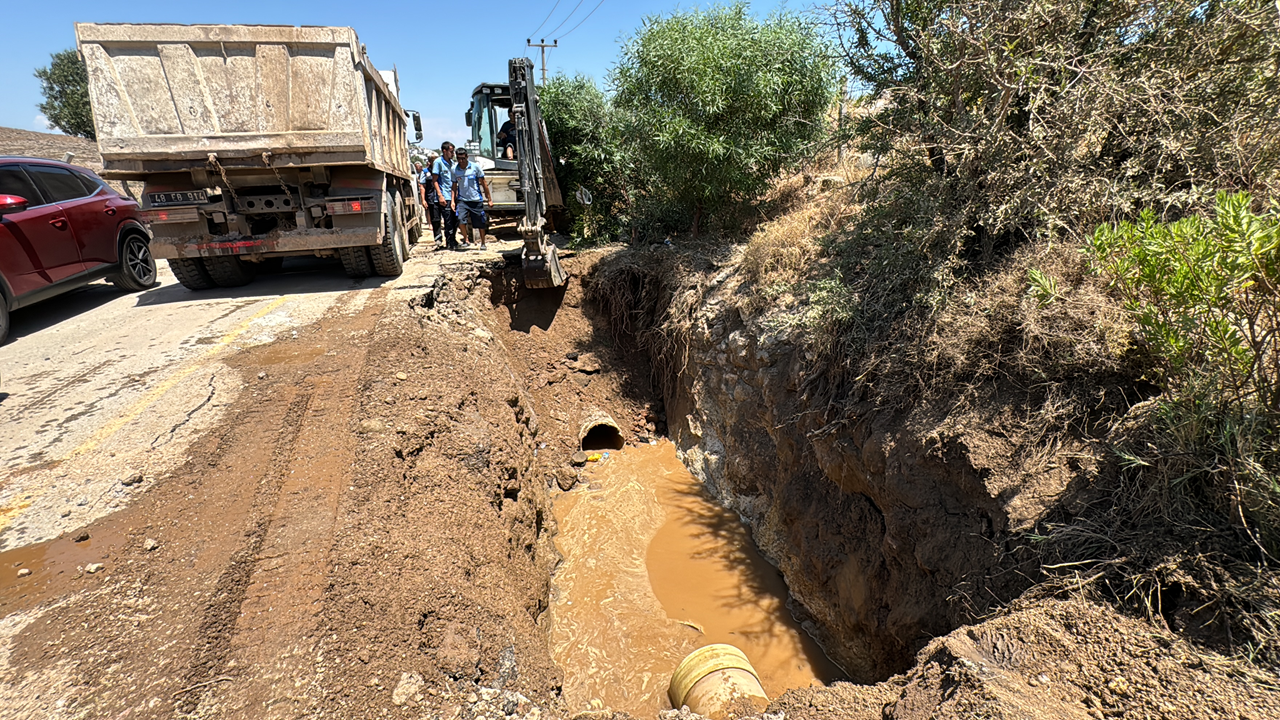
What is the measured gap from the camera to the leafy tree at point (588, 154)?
10508 millimetres

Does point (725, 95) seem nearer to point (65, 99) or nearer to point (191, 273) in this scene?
point (191, 273)

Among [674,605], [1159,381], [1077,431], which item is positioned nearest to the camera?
[1159,381]

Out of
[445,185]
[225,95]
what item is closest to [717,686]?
[225,95]

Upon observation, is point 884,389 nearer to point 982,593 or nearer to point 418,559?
point 982,593

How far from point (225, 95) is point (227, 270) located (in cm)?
238

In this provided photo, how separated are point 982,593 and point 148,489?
16.9 ft

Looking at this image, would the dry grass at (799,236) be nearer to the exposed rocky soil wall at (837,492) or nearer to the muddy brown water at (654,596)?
the exposed rocky soil wall at (837,492)

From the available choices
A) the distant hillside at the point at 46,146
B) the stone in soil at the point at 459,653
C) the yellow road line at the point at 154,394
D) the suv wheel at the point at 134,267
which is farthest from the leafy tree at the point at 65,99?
the stone in soil at the point at 459,653

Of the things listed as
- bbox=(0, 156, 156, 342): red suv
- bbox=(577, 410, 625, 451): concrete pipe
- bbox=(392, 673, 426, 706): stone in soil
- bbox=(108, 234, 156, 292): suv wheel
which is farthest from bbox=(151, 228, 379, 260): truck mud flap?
bbox=(392, 673, 426, 706): stone in soil

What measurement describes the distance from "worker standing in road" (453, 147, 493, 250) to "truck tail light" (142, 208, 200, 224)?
3593 mm

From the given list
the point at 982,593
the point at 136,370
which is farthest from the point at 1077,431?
the point at 136,370

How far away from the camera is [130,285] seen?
8.09 m

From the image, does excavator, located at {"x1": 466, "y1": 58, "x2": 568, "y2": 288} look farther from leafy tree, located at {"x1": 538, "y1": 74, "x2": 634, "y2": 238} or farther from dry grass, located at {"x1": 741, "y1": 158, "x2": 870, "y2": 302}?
dry grass, located at {"x1": 741, "y1": 158, "x2": 870, "y2": 302}

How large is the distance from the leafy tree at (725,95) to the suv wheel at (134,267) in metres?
7.31
